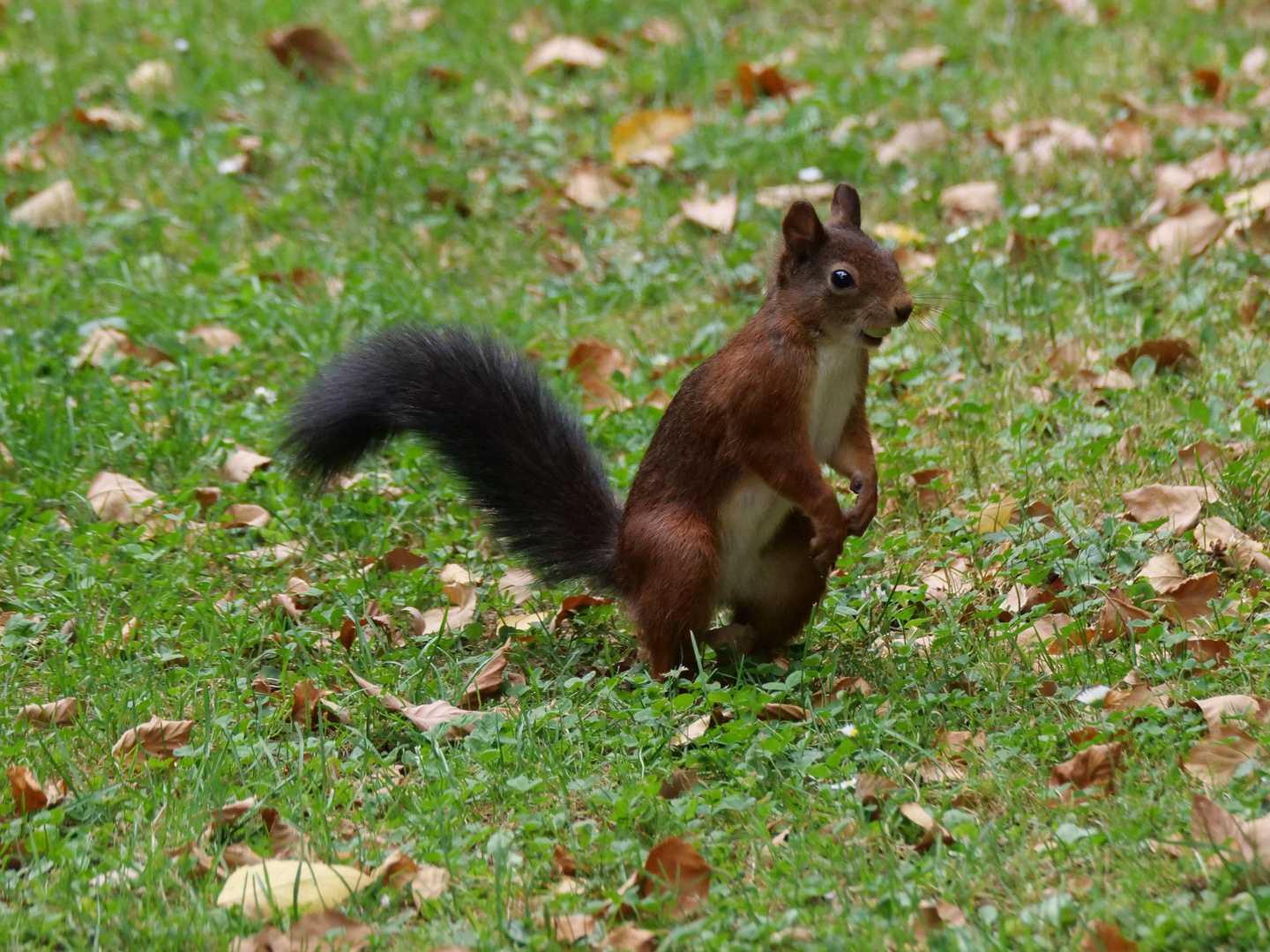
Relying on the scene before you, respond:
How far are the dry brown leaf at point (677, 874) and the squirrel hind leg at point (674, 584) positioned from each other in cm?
58

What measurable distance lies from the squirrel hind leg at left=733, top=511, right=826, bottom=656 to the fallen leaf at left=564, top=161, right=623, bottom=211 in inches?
85.4

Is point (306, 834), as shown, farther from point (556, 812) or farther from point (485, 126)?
point (485, 126)

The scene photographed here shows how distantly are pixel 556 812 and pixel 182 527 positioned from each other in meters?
1.38

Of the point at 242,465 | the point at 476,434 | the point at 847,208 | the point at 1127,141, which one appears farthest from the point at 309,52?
the point at 847,208

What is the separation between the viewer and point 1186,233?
382cm

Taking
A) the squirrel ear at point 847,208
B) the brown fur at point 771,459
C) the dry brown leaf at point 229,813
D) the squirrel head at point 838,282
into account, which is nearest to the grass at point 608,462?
the dry brown leaf at point 229,813

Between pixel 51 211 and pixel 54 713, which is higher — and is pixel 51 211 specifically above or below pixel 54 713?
below

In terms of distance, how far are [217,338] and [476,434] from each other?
4.86 feet

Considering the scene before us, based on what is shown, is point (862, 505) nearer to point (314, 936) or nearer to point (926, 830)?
point (926, 830)

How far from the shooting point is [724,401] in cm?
249

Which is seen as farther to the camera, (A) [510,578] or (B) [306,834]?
(A) [510,578]

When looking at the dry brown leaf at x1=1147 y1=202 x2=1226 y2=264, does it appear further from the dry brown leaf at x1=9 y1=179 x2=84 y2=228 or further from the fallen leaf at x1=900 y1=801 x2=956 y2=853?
the dry brown leaf at x1=9 y1=179 x2=84 y2=228

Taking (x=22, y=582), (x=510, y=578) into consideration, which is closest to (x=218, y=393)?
(x=22, y=582)

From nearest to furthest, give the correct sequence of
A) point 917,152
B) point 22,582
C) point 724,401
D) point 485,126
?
point 724,401 < point 22,582 < point 917,152 < point 485,126
